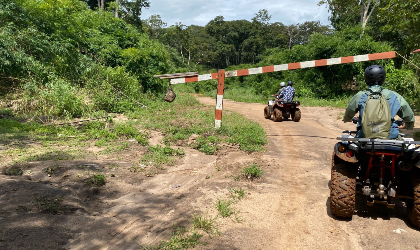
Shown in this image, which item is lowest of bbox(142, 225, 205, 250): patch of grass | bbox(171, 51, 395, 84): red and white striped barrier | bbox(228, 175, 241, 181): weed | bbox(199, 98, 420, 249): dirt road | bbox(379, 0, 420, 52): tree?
bbox(199, 98, 420, 249): dirt road

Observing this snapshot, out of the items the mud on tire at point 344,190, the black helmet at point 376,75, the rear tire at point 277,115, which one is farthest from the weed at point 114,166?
the rear tire at point 277,115

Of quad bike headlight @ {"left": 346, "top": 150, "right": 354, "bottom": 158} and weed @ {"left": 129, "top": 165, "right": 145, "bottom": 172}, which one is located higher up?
quad bike headlight @ {"left": 346, "top": 150, "right": 354, "bottom": 158}

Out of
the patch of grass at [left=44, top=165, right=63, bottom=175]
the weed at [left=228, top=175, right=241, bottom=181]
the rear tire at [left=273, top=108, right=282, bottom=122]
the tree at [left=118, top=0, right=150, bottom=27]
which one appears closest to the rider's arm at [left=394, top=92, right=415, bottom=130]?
the weed at [left=228, top=175, right=241, bottom=181]

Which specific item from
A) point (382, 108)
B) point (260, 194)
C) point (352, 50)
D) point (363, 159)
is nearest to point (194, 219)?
point (260, 194)

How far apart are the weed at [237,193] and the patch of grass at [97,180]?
2036 mm

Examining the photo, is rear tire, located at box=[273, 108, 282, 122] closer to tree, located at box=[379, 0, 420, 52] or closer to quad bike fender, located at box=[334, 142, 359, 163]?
tree, located at box=[379, 0, 420, 52]

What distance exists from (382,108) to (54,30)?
13250 millimetres

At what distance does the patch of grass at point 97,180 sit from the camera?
478 cm

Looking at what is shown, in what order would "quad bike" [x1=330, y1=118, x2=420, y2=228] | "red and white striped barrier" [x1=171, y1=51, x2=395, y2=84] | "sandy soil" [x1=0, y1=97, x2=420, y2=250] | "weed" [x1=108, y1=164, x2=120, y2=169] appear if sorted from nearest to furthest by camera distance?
"sandy soil" [x1=0, y1=97, x2=420, y2=250]
"quad bike" [x1=330, y1=118, x2=420, y2=228]
"weed" [x1=108, y1=164, x2=120, y2=169]
"red and white striped barrier" [x1=171, y1=51, x2=395, y2=84]

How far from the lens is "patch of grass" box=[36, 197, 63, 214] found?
3.79 m

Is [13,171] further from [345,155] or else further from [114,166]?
[345,155]

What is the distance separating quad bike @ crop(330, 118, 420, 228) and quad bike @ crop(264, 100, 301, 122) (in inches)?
301

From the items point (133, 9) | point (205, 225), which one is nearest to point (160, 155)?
point (205, 225)

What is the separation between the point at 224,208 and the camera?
4105mm
